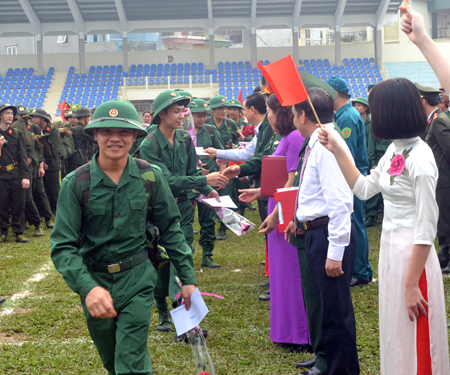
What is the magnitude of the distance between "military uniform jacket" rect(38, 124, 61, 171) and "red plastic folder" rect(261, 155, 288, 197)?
7359mm

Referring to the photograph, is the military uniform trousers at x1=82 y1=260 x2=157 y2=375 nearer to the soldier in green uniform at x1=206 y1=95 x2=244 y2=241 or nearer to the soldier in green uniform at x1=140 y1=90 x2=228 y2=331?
the soldier in green uniform at x1=140 y1=90 x2=228 y2=331

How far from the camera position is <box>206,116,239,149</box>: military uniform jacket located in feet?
32.8

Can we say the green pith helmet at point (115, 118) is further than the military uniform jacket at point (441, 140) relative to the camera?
No

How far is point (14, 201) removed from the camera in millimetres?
9070

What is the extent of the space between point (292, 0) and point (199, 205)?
80.8 feet

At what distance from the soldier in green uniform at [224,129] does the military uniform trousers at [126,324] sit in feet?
20.6

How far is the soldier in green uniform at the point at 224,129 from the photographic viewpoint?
941 centimetres

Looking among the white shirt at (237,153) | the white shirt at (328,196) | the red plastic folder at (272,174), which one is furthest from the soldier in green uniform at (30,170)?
the white shirt at (328,196)

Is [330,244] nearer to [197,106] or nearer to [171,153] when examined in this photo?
[171,153]

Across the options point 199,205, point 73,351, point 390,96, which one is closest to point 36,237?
point 199,205

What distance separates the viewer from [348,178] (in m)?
2.82

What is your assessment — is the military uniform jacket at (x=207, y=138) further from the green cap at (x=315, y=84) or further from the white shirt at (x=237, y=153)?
the green cap at (x=315, y=84)

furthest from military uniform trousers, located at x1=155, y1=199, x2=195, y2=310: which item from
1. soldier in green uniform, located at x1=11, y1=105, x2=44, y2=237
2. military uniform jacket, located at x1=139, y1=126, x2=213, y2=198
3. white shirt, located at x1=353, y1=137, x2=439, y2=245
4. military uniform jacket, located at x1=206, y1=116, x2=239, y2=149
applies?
soldier in green uniform, located at x1=11, y1=105, x2=44, y2=237

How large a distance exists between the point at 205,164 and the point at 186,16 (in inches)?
982
